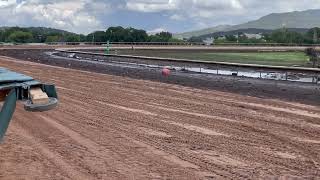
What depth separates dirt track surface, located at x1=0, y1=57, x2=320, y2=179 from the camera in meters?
8.76

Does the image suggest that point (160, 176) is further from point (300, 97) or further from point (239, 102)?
point (300, 97)

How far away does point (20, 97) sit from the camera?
789 cm

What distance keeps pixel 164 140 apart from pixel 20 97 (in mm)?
3911

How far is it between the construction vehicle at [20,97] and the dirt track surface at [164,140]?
3.76ft

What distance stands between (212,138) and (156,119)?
2.84 meters

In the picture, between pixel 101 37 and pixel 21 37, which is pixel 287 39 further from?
pixel 21 37

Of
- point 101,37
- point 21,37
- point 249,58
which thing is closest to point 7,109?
point 249,58

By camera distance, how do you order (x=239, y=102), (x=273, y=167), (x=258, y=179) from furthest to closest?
(x=239, y=102) < (x=273, y=167) < (x=258, y=179)

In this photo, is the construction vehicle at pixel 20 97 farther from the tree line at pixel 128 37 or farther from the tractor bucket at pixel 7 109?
the tree line at pixel 128 37

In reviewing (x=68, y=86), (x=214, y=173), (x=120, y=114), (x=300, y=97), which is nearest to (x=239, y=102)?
(x=300, y=97)

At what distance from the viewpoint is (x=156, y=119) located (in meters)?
14.1

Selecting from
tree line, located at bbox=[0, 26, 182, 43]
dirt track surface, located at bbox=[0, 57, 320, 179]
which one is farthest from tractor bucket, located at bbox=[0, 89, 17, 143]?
tree line, located at bbox=[0, 26, 182, 43]

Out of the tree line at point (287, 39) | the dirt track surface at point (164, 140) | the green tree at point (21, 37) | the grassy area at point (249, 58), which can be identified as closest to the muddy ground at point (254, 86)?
the dirt track surface at point (164, 140)

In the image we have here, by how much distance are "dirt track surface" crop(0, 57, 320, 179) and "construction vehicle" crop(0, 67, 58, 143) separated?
1.15 m
